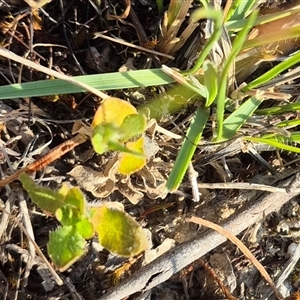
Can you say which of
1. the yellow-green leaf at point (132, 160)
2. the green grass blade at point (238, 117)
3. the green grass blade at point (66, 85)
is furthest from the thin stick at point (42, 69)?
the green grass blade at point (238, 117)

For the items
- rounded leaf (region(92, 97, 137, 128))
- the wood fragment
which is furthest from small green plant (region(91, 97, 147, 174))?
the wood fragment

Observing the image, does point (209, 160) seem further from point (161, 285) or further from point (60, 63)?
point (60, 63)

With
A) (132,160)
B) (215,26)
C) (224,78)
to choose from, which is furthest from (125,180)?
(215,26)

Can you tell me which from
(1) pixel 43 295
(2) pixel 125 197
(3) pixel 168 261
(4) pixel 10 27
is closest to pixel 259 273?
(3) pixel 168 261

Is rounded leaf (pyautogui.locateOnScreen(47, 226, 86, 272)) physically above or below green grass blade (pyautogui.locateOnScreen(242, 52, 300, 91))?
below

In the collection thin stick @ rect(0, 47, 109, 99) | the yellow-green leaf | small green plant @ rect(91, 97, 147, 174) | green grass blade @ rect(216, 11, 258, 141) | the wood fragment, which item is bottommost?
the wood fragment

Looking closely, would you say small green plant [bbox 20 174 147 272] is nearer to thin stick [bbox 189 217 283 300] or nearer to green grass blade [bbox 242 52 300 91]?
thin stick [bbox 189 217 283 300]

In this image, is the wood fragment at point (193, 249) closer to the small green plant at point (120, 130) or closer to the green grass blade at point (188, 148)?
the green grass blade at point (188, 148)
